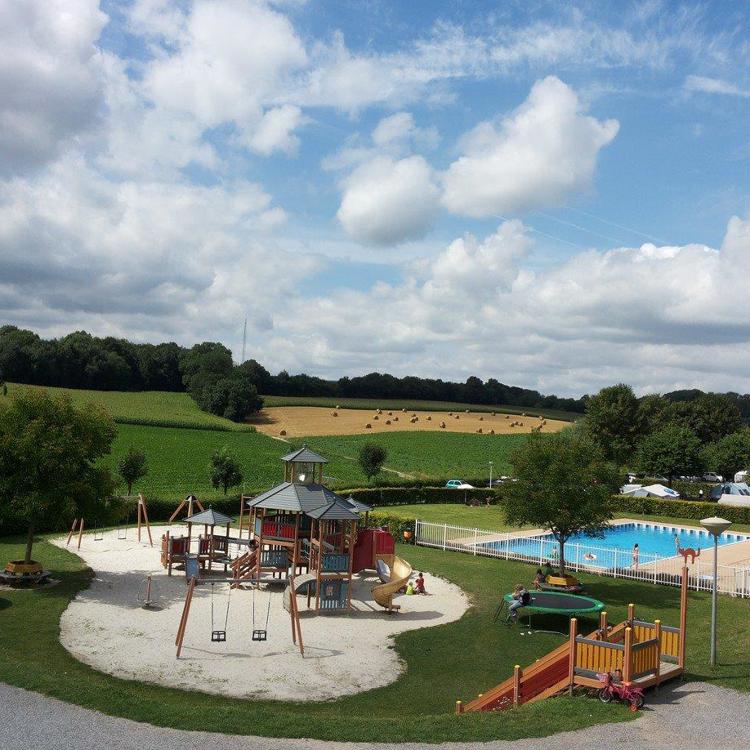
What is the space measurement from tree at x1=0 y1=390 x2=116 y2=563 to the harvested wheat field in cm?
5149

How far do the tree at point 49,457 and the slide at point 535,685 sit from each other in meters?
13.5

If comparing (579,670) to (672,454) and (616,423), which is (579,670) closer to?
(672,454)

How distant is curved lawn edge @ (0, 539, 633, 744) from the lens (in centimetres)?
1080

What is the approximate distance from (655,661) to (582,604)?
5983mm

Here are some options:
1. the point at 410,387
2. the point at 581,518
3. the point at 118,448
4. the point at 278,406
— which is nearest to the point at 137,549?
the point at 581,518

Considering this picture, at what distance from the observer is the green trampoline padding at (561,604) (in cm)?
1844

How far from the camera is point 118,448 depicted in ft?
175

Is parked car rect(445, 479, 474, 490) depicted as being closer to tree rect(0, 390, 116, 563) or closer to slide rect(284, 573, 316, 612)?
slide rect(284, 573, 316, 612)

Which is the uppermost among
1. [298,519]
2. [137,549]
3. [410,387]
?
[410,387]

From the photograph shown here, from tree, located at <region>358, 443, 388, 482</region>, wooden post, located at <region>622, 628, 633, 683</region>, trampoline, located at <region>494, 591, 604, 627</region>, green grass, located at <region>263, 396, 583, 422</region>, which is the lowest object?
trampoline, located at <region>494, 591, 604, 627</region>

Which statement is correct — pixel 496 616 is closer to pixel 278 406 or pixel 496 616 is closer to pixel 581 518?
pixel 581 518

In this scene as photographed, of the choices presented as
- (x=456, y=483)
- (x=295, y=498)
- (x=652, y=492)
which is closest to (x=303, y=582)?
(x=295, y=498)

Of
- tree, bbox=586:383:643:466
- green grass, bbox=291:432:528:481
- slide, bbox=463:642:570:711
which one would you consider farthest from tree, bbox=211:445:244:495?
tree, bbox=586:383:643:466

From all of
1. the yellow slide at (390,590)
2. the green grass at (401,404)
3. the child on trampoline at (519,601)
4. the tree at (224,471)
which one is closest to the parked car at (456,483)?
the tree at (224,471)
